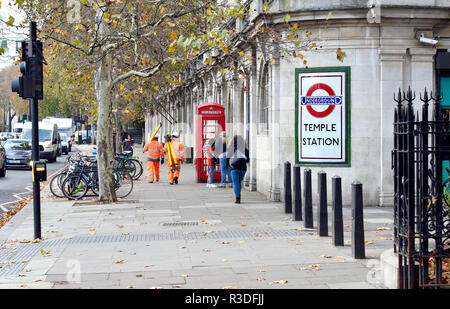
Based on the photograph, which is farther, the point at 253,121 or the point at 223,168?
the point at 223,168

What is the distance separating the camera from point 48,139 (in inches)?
1735

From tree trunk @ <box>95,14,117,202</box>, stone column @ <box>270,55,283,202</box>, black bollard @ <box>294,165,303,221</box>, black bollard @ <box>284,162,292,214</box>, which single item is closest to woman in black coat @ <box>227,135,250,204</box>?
stone column @ <box>270,55,283,202</box>

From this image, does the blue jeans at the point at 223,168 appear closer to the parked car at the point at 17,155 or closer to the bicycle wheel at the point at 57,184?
the bicycle wheel at the point at 57,184

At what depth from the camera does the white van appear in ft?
133

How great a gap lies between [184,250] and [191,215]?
4206mm

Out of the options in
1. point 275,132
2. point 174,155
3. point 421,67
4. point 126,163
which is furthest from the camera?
point 126,163

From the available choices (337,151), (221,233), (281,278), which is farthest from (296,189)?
(281,278)

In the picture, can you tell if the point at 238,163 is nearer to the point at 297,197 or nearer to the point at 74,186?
the point at 297,197

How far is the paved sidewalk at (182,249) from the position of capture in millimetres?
7414

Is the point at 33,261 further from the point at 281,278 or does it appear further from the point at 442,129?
the point at 442,129

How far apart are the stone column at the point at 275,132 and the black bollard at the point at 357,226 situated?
737cm

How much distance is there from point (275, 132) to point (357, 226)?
7.81 metres

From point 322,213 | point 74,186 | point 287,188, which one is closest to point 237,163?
point 287,188

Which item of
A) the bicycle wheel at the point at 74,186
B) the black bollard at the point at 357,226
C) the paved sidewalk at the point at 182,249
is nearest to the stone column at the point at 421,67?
the paved sidewalk at the point at 182,249
